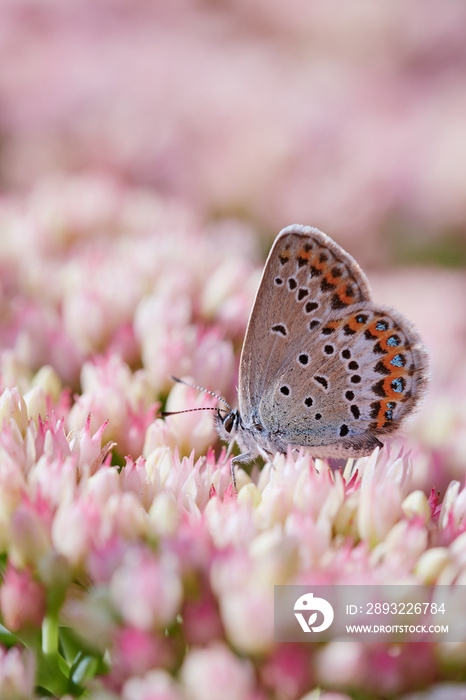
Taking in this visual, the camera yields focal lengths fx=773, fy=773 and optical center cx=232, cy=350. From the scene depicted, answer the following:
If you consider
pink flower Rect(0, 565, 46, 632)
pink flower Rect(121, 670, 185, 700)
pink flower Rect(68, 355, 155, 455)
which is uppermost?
pink flower Rect(68, 355, 155, 455)

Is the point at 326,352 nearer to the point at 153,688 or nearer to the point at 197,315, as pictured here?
the point at 197,315

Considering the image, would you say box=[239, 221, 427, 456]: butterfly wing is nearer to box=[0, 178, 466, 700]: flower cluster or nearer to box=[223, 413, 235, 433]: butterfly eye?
box=[223, 413, 235, 433]: butterfly eye

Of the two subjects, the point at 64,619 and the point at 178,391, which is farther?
the point at 178,391

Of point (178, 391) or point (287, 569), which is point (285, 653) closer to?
point (287, 569)

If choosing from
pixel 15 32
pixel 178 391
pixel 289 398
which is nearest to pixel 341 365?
pixel 289 398

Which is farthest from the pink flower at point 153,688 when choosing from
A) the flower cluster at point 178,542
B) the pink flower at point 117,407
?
the pink flower at point 117,407

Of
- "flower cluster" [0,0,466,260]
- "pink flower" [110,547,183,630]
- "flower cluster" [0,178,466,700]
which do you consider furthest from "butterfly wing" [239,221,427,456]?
"flower cluster" [0,0,466,260]

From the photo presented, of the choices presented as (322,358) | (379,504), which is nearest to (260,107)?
(322,358)
